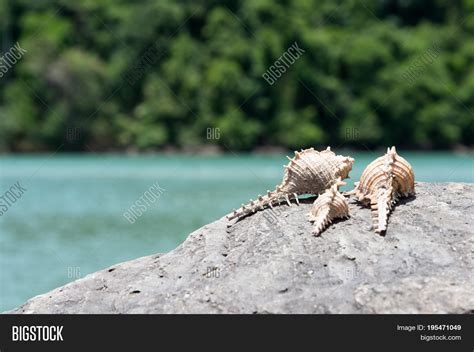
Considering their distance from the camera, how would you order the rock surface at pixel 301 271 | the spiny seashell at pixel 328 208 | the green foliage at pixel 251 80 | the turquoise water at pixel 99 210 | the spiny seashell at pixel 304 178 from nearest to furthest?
the rock surface at pixel 301 271, the spiny seashell at pixel 328 208, the spiny seashell at pixel 304 178, the turquoise water at pixel 99 210, the green foliage at pixel 251 80

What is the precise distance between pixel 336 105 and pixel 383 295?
211 ft

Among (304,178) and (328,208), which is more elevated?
(304,178)

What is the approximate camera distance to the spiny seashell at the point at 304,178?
9.36 meters

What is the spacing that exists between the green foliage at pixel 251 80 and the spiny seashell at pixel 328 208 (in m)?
57.2

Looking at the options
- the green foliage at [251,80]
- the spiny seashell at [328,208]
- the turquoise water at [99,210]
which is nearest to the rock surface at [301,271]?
the spiny seashell at [328,208]

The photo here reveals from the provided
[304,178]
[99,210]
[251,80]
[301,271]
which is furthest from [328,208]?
[251,80]

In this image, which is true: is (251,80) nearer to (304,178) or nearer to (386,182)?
(304,178)

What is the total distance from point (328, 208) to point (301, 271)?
100 centimetres

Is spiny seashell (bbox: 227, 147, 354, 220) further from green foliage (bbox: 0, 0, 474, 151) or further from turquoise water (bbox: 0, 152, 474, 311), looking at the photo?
green foliage (bbox: 0, 0, 474, 151)

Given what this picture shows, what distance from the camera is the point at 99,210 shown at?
3225 cm

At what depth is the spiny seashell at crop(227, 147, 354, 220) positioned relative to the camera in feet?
30.7

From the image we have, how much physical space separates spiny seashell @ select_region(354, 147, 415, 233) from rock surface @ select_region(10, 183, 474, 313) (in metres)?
0.12

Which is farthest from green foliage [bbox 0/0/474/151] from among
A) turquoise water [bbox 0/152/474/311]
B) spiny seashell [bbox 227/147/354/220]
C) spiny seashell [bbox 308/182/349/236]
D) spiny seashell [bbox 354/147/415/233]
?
spiny seashell [bbox 308/182/349/236]

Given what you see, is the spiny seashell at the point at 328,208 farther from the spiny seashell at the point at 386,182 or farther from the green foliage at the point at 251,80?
the green foliage at the point at 251,80
